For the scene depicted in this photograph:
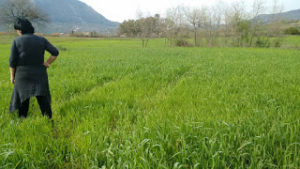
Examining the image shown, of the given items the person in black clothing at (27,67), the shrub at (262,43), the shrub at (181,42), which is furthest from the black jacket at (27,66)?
the shrub at (262,43)

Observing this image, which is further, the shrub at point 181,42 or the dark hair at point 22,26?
the shrub at point 181,42

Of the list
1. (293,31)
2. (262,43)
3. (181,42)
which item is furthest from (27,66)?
(293,31)

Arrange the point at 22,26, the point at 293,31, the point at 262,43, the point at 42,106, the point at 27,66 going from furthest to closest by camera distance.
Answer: the point at 293,31 → the point at 262,43 → the point at 42,106 → the point at 27,66 → the point at 22,26

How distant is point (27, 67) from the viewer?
277 cm

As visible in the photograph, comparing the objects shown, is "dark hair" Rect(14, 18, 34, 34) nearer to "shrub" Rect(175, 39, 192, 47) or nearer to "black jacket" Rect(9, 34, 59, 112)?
"black jacket" Rect(9, 34, 59, 112)

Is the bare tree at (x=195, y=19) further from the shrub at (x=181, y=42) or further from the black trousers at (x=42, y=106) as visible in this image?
the black trousers at (x=42, y=106)

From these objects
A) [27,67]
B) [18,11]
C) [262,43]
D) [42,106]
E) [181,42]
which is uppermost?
[18,11]

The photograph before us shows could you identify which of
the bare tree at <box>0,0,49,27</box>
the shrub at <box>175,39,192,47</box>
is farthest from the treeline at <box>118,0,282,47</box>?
the bare tree at <box>0,0,49,27</box>

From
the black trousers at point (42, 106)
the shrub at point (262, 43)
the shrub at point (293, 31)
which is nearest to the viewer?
the black trousers at point (42, 106)

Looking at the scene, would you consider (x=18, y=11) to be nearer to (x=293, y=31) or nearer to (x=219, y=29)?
(x=219, y=29)

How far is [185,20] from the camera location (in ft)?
164

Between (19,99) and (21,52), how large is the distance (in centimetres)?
82

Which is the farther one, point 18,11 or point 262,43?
point 18,11

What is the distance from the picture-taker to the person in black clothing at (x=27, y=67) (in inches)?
106
